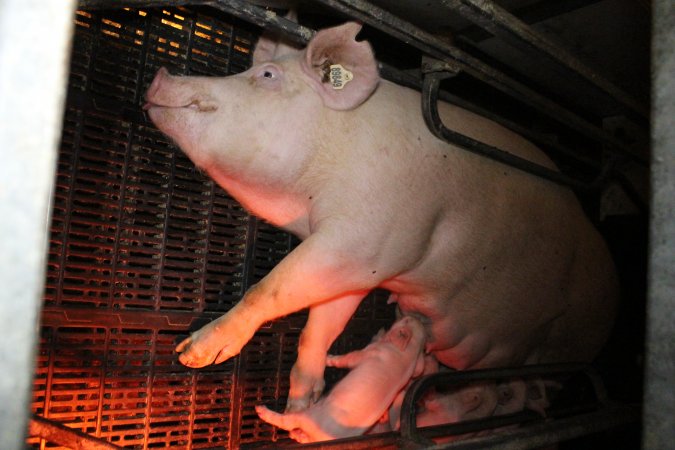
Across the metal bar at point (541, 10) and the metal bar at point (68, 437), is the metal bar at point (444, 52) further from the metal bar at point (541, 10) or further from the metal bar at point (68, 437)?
the metal bar at point (68, 437)

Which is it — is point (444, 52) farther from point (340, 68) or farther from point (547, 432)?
point (547, 432)

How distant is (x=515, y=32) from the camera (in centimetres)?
177

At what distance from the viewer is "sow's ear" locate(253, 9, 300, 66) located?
2.51 m

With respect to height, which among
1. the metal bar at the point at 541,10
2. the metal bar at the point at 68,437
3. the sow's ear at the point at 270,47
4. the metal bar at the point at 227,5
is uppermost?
the metal bar at the point at 541,10

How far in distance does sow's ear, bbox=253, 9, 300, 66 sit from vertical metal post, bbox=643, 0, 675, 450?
1.72 metres

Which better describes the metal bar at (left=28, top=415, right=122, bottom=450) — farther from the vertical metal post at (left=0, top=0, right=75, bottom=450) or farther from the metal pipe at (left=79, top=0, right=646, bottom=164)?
the metal pipe at (left=79, top=0, right=646, bottom=164)

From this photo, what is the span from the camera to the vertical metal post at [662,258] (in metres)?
1.04

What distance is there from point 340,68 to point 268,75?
322 mm

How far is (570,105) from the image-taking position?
372 centimetres

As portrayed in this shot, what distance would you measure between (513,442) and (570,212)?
5.46 ft

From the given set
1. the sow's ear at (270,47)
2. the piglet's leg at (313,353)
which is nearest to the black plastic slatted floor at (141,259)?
the sow's ear at (270,47)

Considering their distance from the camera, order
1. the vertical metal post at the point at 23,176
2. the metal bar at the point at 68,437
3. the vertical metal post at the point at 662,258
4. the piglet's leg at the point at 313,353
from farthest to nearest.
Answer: the piglet's leg at the point at 313,353 < the metal bar at the point at 68,437 < the vertical metal post at the point at 662,258 < the vertical metal post at the point at 23,176

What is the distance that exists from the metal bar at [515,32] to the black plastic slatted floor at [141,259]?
4.48 feet

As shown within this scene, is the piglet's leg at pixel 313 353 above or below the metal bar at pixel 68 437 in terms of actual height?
above
